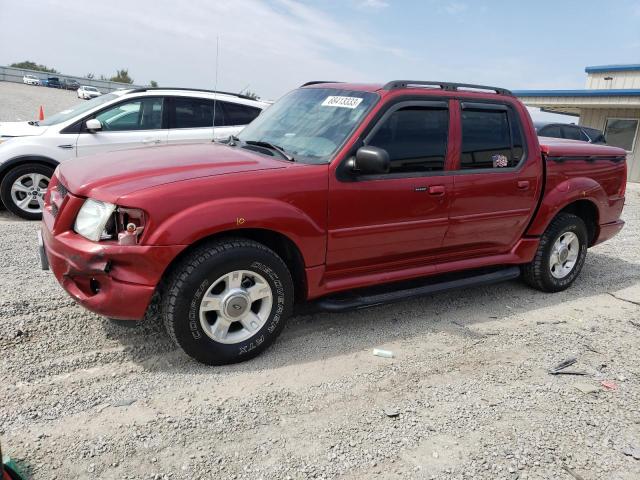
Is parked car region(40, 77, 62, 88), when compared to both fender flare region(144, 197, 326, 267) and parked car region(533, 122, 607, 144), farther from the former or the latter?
fender flare region(144, 197, 326, 267)

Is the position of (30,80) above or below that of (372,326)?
above

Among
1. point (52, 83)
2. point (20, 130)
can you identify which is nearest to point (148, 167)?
point (20, 130)

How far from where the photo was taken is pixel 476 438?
297cm

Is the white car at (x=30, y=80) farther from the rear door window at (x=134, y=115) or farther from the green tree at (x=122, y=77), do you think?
the rear door window at (x=134, y=115)

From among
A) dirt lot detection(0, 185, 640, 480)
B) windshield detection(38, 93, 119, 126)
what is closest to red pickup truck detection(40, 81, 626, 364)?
dirt lot detection(0, 185, 640, 480)

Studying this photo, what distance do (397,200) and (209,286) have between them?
5.04ft

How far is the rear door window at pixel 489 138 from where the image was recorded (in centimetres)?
441

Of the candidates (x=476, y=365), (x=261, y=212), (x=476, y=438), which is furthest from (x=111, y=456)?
(x=476, y=365)

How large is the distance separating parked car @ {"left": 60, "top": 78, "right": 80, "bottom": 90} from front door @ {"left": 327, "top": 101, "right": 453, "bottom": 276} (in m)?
56.8

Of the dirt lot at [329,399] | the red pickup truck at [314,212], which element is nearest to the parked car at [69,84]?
the dirt lot at [329,399]

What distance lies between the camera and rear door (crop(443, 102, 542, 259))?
14.4ft

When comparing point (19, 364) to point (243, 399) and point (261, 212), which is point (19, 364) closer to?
point (243, 399)

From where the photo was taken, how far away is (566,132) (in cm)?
1388

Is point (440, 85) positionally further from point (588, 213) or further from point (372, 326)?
point (588, 213)
